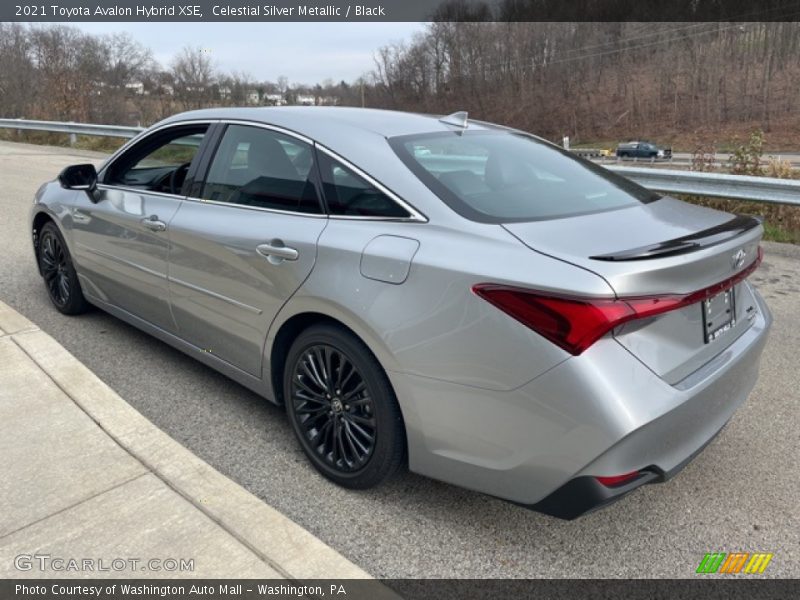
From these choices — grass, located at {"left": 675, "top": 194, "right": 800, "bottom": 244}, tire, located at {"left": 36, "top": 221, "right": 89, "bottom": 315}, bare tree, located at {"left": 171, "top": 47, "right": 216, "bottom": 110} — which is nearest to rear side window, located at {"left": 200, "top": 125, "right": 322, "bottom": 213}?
tire, located at {"left": 36, "top": 221, "right": 89, "bottom": 315}

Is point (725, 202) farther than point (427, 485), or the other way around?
point (725, 202)

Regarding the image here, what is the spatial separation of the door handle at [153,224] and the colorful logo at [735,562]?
3.04m

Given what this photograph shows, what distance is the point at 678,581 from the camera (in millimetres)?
2195

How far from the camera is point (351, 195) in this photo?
2691mm

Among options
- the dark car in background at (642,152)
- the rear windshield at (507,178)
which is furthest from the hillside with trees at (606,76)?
the rear windshield at (507,178)

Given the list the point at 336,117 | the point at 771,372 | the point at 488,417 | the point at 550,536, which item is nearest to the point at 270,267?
the point at 336,117

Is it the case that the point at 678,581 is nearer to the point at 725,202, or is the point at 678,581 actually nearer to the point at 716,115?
the point at 725,202

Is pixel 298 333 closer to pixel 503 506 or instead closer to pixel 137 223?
pixel 503 506

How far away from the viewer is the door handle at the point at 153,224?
139 inches

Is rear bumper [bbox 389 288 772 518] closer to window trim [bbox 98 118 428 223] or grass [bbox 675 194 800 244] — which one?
window trim [bbox 98 118 428 223]

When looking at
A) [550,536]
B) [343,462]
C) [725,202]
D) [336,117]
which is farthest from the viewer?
[725,202]

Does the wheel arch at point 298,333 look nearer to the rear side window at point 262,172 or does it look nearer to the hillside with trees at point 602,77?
the rear side window at point 262,172

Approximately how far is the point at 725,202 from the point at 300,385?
6.99 metres

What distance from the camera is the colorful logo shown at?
225cm
